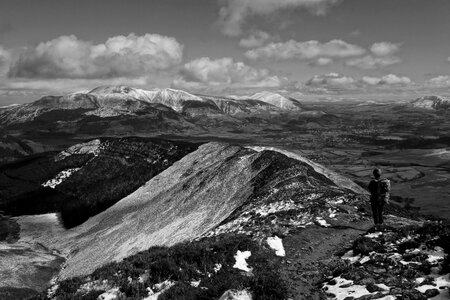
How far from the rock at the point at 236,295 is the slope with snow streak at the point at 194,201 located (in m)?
30.2

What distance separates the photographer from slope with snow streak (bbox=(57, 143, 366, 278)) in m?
68.4

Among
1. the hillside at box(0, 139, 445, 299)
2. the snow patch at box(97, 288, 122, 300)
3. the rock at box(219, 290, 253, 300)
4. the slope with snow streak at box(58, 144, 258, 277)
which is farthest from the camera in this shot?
the slope with snow streak at box(58, 144, 258, 277)

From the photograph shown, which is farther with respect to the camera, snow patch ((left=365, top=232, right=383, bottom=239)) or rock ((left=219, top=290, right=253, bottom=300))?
snow patch ((left=365, top=232, right=383, bottom=239))

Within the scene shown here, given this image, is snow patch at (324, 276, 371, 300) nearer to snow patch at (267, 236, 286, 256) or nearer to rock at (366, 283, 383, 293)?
rock at (366, 283, 383, 293)

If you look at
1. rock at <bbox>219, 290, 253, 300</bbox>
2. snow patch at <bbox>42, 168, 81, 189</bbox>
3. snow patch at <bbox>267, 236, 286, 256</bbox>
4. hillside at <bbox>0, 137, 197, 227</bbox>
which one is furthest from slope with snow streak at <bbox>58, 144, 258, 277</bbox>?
snow patch at <bbox>42, 168, 81, 189</bbox>

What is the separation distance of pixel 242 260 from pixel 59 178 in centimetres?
19045

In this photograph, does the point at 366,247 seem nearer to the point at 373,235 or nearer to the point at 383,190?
the point at 373,235

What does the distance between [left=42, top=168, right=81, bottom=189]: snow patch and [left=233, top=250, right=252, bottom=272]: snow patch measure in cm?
18423

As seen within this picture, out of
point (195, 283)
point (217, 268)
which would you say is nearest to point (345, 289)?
point (217, 268)

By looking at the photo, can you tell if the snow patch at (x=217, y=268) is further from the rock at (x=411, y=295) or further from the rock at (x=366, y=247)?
the rock at (x=411, y=295)

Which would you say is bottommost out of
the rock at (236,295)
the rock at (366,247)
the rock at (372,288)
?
A: the rock at (366,247)

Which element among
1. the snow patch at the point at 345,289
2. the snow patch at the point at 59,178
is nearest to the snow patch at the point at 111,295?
the snow patch at the point at 345,289

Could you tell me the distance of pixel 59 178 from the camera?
19538cm

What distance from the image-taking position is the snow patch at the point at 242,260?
2305 cm
